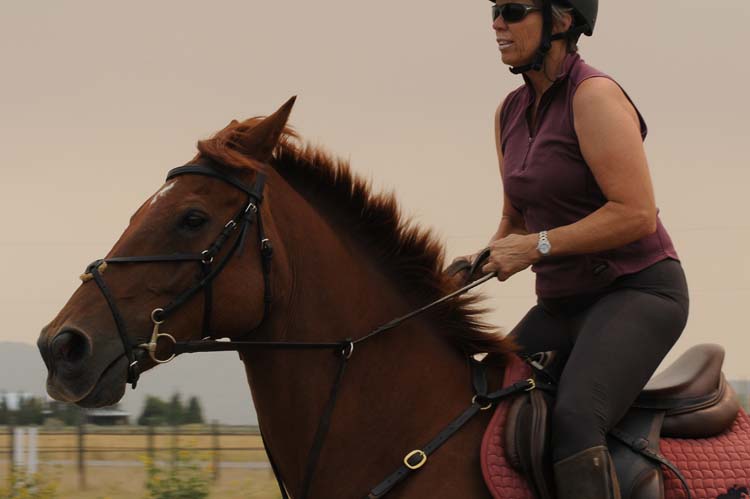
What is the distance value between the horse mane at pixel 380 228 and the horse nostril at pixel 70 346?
912 millimetres

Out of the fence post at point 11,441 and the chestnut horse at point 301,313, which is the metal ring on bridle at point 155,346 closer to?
the chestnut horse at point 301,313

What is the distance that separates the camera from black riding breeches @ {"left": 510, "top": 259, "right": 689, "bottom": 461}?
311 cm

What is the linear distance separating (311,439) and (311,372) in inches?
8.2

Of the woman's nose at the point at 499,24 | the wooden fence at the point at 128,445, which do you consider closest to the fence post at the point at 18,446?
the wooden fence at the point at 128,445

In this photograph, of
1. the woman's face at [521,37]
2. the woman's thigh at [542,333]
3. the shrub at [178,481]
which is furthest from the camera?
the shrub at [178,481]

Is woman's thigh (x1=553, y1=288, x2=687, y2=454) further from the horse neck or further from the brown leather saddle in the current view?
the horse neck

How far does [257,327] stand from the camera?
127 inches

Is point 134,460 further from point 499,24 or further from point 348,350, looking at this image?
point 499,24

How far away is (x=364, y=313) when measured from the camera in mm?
3371

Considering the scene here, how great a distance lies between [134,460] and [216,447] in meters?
0.72

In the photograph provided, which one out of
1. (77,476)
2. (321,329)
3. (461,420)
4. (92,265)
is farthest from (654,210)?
(77,476)

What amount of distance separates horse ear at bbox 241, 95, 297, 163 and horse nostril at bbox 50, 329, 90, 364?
2.61ft

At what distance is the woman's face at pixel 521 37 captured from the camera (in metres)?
3.47

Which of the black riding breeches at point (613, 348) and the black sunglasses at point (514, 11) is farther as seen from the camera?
the black sunglasses at point (514, 11)
